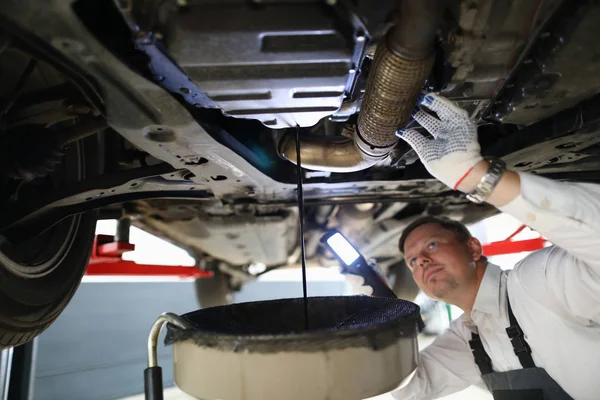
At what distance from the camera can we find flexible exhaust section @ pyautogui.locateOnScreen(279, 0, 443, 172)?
1.59 feet

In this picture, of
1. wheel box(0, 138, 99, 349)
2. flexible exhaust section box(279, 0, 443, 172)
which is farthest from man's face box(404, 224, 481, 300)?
wheel box(0, 138, 99, 349)

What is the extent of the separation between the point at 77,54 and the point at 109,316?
3529 mm

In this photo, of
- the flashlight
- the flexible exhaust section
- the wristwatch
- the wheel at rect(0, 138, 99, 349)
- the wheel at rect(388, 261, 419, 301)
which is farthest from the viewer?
the wheel at rect(388, 261, 419, 301)

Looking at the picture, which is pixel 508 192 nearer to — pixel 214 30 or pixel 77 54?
pixel 214 30

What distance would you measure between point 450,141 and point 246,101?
0.30 m

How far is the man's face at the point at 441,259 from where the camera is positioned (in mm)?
1142

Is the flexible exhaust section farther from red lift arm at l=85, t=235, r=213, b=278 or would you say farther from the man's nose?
red lift arm at l=85, t=235, r=213, b=278

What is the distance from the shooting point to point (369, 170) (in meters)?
1.10

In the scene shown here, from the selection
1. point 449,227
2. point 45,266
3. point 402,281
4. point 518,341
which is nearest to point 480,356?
point 518,341

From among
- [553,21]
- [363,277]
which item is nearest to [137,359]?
[363,277]

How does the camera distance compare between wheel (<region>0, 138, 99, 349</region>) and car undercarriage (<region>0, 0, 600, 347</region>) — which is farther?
wheel (<region>0, 138, 99, 349</region>)

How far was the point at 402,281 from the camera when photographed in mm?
1869

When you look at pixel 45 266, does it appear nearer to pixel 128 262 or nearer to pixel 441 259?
pixel 128 262

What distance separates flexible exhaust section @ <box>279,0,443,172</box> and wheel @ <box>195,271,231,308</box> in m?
1.26
